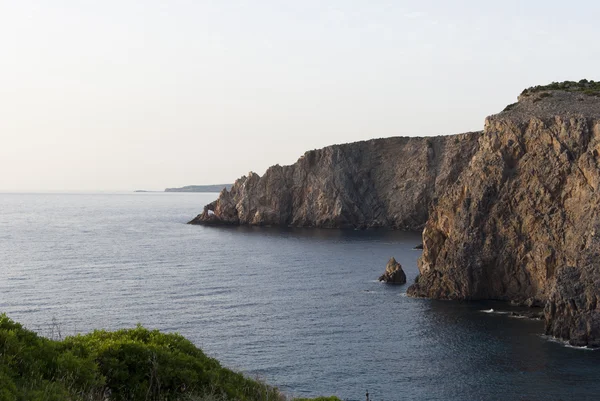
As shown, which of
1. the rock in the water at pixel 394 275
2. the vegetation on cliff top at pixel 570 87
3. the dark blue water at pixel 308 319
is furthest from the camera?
the rock in the water at pixel 394 275

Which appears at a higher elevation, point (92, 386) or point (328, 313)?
point (92, 386)

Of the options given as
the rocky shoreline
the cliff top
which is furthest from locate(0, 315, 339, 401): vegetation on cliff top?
the cliff top

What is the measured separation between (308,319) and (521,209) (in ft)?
107

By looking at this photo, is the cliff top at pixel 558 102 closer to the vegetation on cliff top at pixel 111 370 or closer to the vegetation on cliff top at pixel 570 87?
the vegetation on cliff top at pixel 570 87

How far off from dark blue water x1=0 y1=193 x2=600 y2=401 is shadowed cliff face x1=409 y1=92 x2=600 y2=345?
18.5 ft

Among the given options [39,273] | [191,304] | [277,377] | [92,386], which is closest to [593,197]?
[277,377]

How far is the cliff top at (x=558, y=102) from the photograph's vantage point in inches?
3435

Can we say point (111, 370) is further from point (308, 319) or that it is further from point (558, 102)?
point (558, 102)

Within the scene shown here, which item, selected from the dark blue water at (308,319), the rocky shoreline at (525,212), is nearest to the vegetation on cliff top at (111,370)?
the dark blue water at (308,319)

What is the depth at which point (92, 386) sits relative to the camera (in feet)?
70.6

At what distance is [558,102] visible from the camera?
3622 inches

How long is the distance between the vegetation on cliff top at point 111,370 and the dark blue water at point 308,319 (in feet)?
62.2

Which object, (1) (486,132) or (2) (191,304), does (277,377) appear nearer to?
(2) (191,304)

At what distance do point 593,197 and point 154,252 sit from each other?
9127cm
